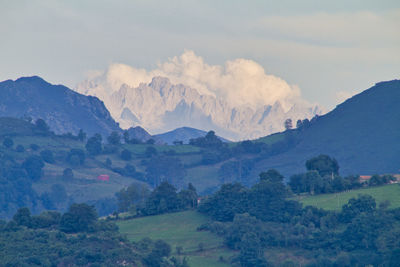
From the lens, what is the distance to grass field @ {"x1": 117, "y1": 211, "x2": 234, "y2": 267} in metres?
101

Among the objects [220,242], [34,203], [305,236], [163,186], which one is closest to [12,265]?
[220,242]

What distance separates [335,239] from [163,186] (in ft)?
135

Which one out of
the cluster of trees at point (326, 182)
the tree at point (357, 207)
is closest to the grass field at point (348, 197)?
the cluster of trees at point (326, 182)

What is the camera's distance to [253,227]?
351 feet

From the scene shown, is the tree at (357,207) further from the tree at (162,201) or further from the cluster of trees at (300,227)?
the tree at (162,201)

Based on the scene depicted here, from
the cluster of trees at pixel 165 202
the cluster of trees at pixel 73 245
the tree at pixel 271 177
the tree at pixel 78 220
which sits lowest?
the cluster of trees at pixel 73 245

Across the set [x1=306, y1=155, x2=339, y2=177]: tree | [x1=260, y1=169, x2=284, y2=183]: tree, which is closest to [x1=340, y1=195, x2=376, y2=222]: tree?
[x1=260, y1=169, x2=284, y2=183]: tree

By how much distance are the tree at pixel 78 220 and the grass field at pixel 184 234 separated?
32.3 ft

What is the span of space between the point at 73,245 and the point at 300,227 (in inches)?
1376

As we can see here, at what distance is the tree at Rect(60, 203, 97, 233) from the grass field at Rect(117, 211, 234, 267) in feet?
32.3

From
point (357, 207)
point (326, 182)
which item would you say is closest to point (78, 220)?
point (357, 207)

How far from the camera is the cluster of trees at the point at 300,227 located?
309 ft

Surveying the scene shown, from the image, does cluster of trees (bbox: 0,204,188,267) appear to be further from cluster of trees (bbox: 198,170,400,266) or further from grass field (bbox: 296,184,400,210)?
grass field (bbox: 296,184,400,210)

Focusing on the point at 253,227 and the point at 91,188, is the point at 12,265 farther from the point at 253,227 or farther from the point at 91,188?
the point at 91,188
